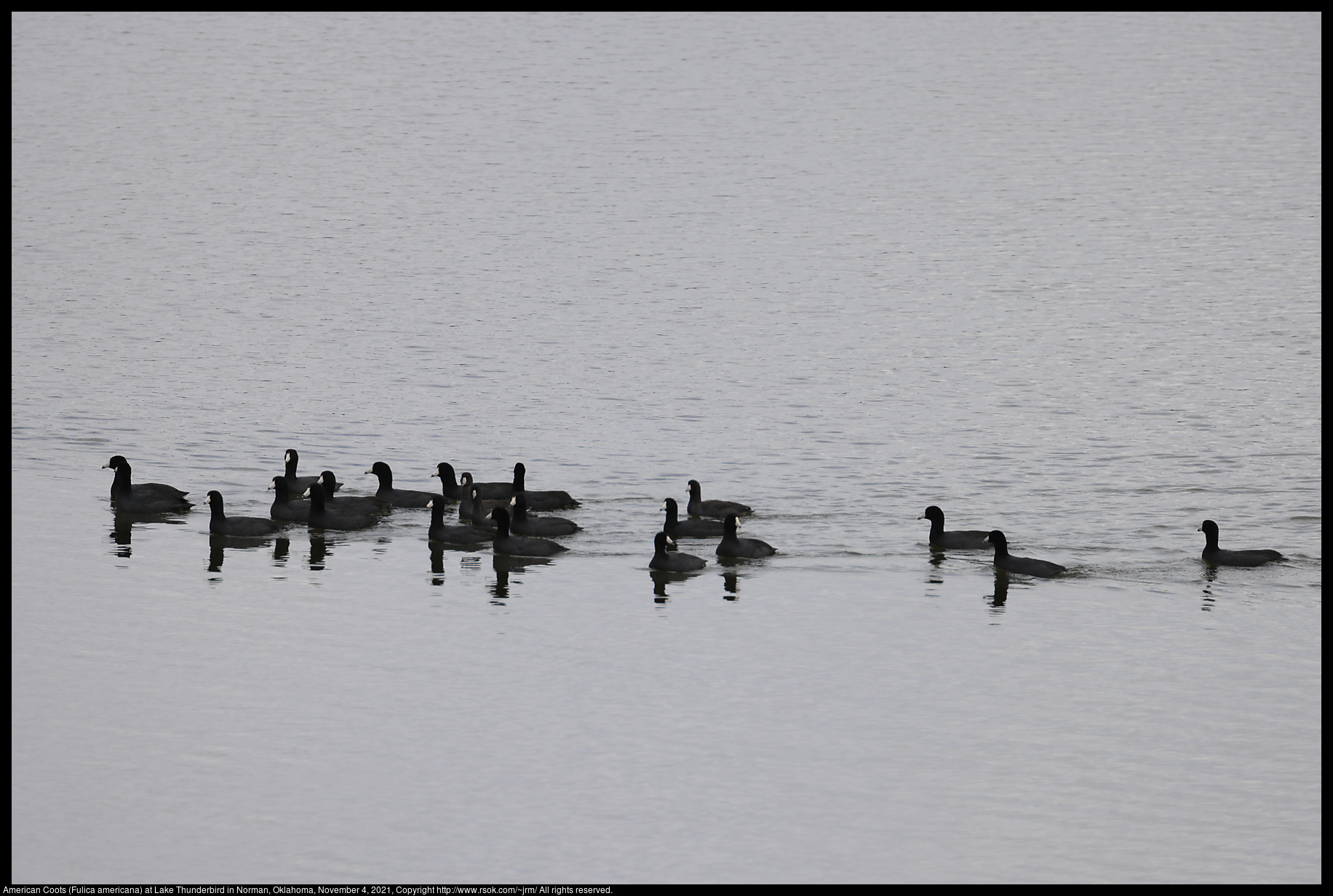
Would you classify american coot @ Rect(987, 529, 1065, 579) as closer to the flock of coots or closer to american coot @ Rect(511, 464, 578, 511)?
the flock of coots

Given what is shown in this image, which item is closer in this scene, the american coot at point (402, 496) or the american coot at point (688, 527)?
the american coot at point (688, 527)

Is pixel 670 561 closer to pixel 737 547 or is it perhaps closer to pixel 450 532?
pixel 737 547

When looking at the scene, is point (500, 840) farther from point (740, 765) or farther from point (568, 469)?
point (568, 469)

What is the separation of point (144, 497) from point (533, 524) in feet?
19.2

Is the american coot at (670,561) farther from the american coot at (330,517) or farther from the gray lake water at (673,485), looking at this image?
the american coot at (330,517)

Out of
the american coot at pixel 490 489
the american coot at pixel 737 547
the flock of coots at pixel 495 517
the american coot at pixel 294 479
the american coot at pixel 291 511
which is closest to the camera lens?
the flock of coots at pixel 495 517

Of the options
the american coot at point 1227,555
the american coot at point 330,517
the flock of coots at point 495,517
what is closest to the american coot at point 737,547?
the flock of coots at point 495,517

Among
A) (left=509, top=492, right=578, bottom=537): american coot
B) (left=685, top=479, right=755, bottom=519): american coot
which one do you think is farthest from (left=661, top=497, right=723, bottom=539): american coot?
(left=509, top=492, right=578, bottom=537): american coot

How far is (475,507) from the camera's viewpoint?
29047 mm

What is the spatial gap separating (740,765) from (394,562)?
914cm

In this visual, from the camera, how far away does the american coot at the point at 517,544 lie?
27297 mm

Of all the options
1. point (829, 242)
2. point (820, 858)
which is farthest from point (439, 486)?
point (829, 242)

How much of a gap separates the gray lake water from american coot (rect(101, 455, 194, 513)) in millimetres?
259

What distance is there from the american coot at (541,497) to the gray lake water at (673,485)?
861 mm
